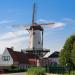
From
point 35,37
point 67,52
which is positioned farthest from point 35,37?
point 67,52

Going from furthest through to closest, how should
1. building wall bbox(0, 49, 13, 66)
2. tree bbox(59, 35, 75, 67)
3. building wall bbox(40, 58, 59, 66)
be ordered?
building wall bbox(40, 58, 59, 66), building wall bbox(0, 49, 13, 66), tree bbox(59, 35, 75, 67)

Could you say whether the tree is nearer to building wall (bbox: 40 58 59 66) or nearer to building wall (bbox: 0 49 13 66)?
building wall (bbox: 0 49 13 66)

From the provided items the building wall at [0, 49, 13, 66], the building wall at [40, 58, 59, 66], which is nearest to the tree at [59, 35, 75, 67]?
the building wall at [0, 49, 13, 66]

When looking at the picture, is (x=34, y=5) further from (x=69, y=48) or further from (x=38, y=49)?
(x=69, y=48)

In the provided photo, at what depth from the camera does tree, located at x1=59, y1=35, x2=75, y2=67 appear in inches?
3253

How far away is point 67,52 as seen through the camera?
8512 centimetres

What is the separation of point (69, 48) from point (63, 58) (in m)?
3.68

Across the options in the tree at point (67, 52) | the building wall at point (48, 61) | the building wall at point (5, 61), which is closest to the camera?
the tree at point (67, 52)

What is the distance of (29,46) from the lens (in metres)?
124

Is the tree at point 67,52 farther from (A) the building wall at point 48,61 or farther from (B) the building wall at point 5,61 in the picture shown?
(A) the building wall at point 48,61

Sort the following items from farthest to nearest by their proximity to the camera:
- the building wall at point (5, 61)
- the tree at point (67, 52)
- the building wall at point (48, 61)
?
the building wall at point (48, 61) → the building wall at point (5, 61) → the tree at point (67, 52)

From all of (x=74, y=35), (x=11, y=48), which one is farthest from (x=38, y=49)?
(x=74, y=35)

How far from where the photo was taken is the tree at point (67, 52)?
82625 millimetres

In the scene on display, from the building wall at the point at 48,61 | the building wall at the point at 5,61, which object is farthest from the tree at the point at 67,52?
the building wall at the point at 48,61
